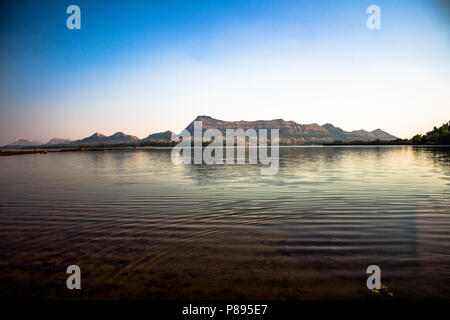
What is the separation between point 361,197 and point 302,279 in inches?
471

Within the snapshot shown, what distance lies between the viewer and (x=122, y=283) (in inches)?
250

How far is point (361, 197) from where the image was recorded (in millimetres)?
16281
